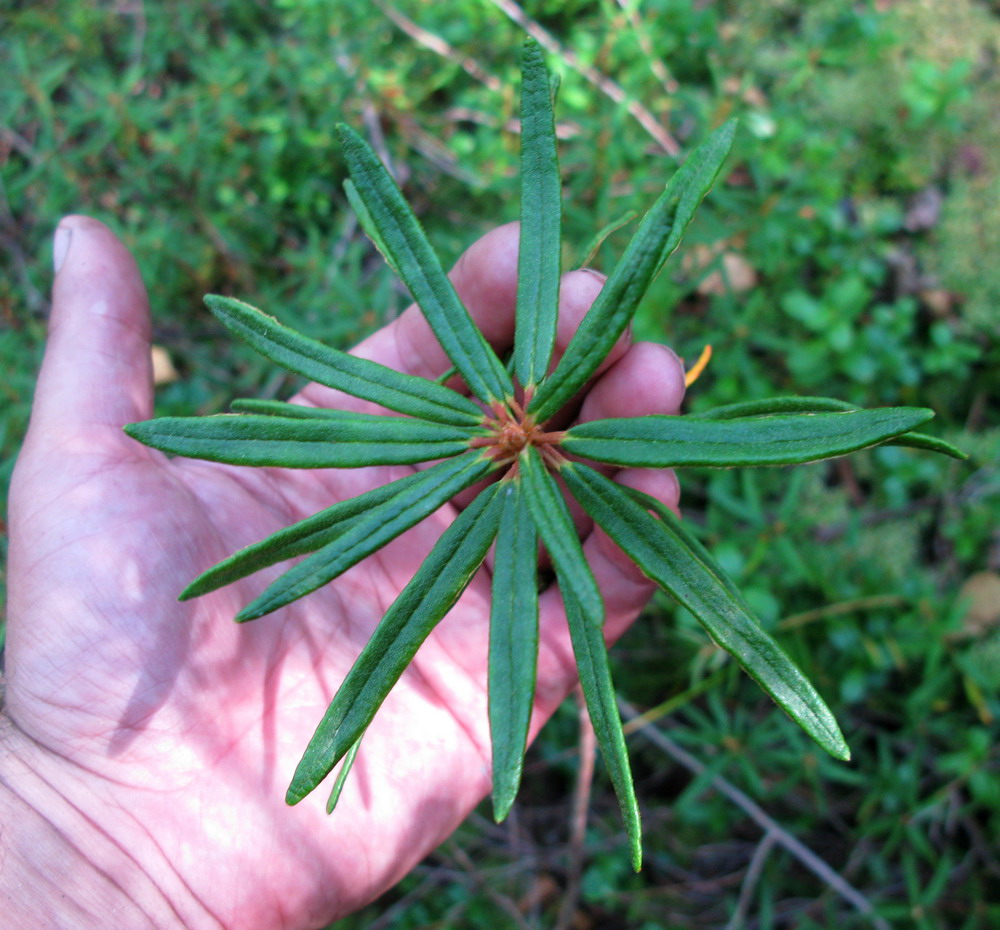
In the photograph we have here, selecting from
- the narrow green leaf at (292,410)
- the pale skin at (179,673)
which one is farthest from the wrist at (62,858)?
the narrow green leaf at (292,410)

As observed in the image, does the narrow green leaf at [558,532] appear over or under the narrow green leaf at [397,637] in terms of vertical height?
over

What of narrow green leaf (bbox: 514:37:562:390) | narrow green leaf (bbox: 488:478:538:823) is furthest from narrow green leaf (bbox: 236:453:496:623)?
narrow green leaf (bbox: 514:37:562:390)

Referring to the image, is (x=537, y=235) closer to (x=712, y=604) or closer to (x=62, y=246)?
(x=712, y=604)

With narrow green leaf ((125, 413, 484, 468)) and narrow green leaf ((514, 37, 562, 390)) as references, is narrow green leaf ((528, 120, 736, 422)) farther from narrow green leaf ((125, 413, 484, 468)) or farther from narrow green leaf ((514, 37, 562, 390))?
narrow green leaf ((125, 413, 484, 468))

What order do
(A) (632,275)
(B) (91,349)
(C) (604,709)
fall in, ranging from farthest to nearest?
(B) (91,349) < (C) (604,709) < (A) (632,275)

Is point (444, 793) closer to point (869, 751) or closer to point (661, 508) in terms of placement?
point (661, 508)

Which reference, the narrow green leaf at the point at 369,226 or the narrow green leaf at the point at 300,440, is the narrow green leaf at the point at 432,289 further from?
the narrow green leaf at the point at 300,440

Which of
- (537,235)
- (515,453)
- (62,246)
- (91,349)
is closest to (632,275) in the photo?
(537,235)
